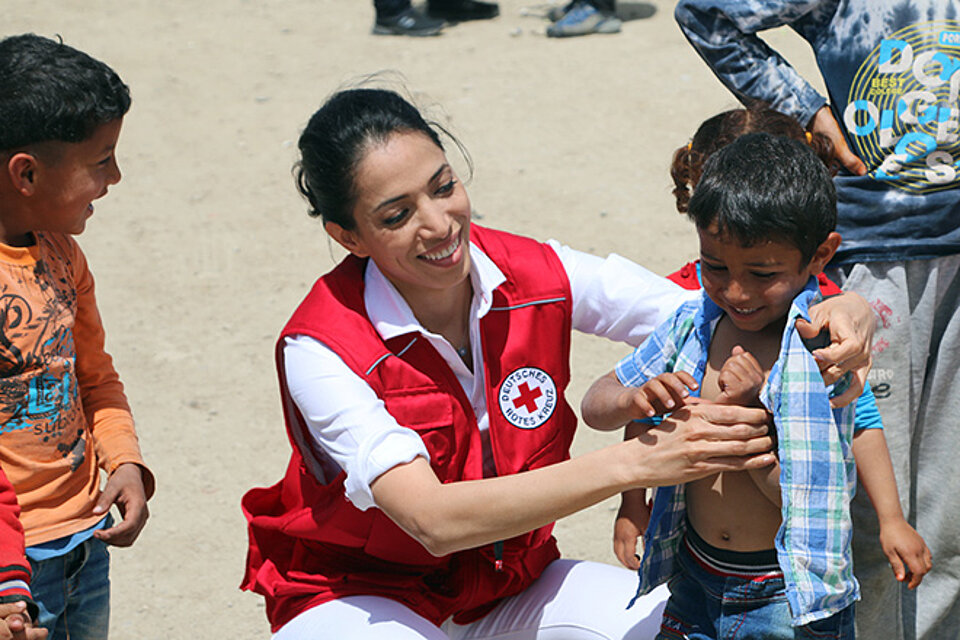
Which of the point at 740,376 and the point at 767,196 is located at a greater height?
the point at 767,196

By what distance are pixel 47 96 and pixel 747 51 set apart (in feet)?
5.23

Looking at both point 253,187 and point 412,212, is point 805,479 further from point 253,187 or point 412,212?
Result: point 253,187

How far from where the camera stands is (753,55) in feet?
9.52

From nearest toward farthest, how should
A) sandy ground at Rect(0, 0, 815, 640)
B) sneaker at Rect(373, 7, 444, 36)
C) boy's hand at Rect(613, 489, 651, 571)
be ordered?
boy's hand at Rect(613, 489, 651, 571) → sandy ground at Rect(0, 0, 815, 640) → sneaker at Rect(373, 7, 444, 36)

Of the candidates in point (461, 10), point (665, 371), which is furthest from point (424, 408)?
point (461, 10)

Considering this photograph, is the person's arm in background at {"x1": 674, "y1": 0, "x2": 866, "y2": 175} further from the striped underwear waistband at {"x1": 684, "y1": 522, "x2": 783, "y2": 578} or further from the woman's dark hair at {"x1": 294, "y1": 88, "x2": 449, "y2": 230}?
the striped underwear waistband at {"x1": 684, "y1": 522, "x2": 783, "y2": 578}

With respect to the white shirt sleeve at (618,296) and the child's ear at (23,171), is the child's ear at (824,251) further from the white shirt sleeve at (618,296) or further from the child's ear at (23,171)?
the child's ear at (23,171)

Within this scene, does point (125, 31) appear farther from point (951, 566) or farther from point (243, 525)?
point (951, 566)

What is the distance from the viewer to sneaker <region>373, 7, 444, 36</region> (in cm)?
859

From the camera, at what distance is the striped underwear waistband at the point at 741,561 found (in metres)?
2.21

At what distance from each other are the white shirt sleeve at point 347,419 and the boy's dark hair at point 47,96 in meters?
0.60

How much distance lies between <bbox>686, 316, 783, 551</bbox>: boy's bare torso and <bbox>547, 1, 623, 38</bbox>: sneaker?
633 centimetres

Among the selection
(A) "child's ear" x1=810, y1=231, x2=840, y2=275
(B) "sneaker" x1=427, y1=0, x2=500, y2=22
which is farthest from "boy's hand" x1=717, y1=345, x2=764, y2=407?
(B) "sneaker" x1=427, y1=0, x2=500, y2=22

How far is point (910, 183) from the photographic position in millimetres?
2680
